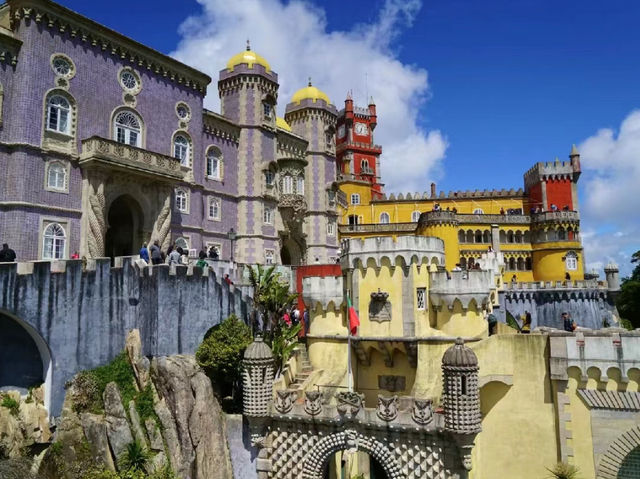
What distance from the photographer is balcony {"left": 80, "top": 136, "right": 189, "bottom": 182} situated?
28469 mm

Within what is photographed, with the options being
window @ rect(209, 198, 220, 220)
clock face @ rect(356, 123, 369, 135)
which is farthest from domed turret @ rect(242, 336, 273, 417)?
clock face @ rect(356, 123, 369, 135)

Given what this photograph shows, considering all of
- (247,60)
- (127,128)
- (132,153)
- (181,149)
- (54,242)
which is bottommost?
(54,242)

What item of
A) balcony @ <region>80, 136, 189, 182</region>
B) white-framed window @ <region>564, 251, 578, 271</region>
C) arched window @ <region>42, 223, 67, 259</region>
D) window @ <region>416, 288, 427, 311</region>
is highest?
balcony @ <region>80, 136, 189, 182</region>

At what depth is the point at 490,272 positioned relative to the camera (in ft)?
81.2

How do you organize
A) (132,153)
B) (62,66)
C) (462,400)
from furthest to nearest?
(132,153) → (62,66) → (462,400)

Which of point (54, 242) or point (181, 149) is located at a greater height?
point (181, 149)

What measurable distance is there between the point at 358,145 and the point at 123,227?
45.5 meters

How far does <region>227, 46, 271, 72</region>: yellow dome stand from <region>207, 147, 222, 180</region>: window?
25.8 ft

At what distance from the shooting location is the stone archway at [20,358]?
22109 mm

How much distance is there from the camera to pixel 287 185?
43.9 metres

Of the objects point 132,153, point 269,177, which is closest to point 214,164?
point 269,177

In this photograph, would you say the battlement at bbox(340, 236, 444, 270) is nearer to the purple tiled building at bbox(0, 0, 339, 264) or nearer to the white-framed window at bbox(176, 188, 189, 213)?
the purple tiled building at bbox(0, 0, 339, 264)

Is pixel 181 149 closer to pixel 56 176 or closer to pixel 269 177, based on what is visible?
pixel 269 177

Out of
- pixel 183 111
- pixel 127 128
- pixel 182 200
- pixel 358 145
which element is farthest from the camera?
pixel 358 145
